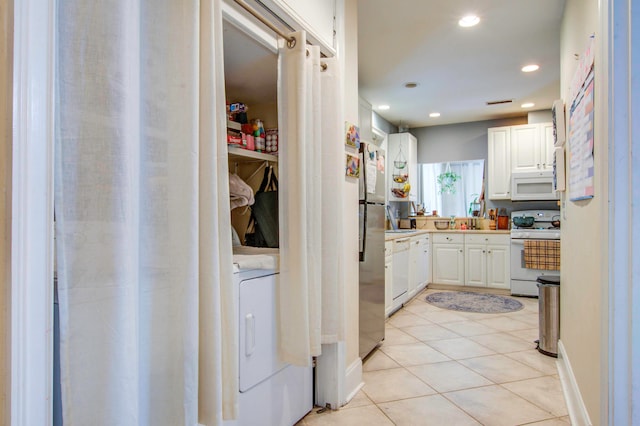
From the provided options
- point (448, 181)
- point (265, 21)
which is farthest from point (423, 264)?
point (265, 21)

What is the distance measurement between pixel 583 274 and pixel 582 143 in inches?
26.2

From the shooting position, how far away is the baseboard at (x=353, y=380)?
7.32 ft

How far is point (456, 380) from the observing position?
2480mm

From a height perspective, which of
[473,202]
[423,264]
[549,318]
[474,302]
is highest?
[473,202]

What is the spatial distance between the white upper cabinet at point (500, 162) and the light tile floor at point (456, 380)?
7.70 feet

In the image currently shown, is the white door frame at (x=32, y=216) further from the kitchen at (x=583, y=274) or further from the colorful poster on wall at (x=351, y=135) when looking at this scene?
the colorful poster on wall at (x=351, y=135)

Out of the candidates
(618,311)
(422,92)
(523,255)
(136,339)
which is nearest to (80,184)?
(136,339)

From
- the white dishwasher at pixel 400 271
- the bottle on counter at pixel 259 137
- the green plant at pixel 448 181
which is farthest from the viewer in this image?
the green plant at pixel 448 181

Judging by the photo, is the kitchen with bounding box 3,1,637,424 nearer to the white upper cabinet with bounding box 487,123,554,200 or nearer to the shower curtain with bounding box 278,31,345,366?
the shower curtain with bounding box 278,31,345,366

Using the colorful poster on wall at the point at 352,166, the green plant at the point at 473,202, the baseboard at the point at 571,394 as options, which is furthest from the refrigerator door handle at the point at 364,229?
the green plant at the point at 473,202

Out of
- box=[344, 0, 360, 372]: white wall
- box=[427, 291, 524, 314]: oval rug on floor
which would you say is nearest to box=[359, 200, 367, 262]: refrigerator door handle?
box=[344, 0, 360, 372]: white wall

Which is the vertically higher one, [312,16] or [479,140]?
[479,140]

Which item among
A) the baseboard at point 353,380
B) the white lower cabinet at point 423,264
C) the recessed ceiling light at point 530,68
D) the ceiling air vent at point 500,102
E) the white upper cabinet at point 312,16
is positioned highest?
the recessed ceiling light at point 530,68

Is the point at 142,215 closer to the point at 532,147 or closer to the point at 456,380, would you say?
the point at 456,380
